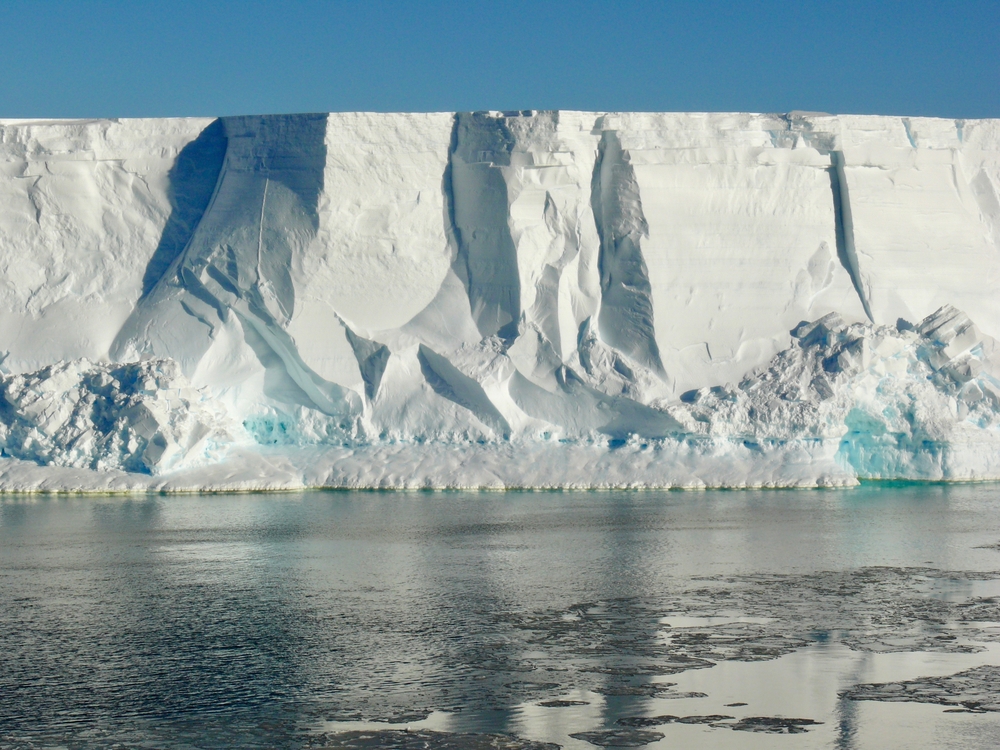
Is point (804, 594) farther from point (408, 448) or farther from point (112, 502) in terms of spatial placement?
point (112, 502)

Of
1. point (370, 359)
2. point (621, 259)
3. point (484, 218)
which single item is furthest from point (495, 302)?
point (370, 359)

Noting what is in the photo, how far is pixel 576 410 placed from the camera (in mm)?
25219

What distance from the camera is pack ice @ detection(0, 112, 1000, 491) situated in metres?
24.1

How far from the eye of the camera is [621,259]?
2672 cm

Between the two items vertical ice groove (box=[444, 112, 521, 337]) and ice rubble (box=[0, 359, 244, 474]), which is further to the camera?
vertical ice groove (box=[444, 112, 521, 337])

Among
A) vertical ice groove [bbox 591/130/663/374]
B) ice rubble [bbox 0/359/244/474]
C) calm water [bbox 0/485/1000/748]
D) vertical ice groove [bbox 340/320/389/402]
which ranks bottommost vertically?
calm water [bbox 0/485/1000/748]

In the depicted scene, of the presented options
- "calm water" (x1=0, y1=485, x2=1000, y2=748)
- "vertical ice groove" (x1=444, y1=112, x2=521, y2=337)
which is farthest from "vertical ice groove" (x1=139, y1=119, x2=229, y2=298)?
"calm water" (x1=0, y1=485, x2=1000, y2=748)

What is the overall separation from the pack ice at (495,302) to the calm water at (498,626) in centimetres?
337

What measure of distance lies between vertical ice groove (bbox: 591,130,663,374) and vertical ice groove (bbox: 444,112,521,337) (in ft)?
6.40

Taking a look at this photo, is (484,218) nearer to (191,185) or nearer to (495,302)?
(495,302)

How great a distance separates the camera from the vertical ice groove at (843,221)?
27.3m

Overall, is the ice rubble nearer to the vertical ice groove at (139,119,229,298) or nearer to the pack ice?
the pack ice

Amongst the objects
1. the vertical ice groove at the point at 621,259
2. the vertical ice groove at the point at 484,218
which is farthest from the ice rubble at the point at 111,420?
the vertical ice groove at the point at 621,259

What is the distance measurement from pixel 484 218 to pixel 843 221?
772 cm
